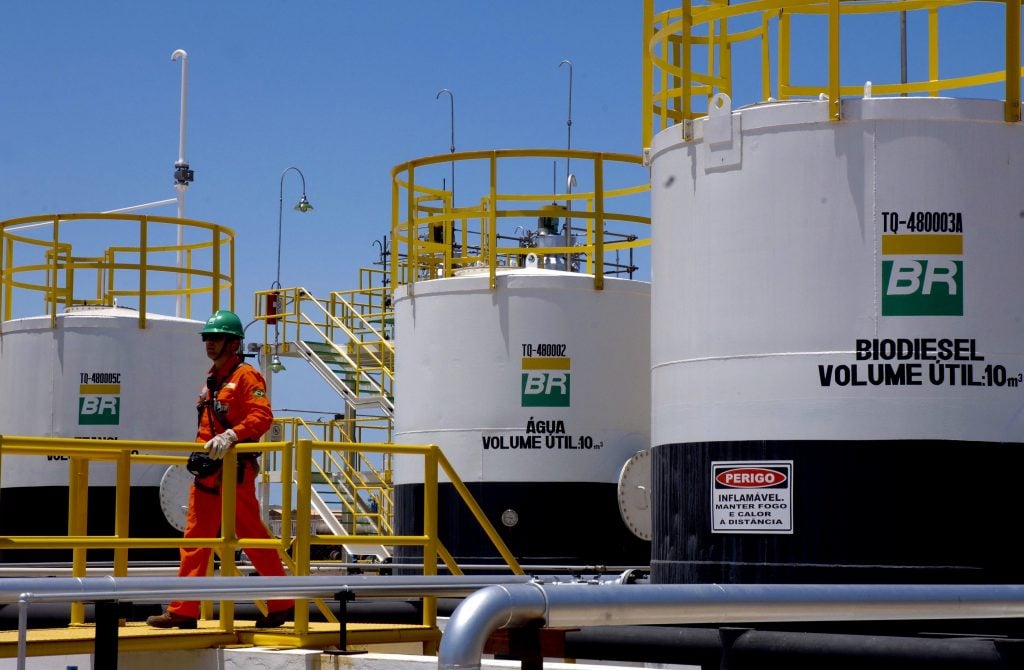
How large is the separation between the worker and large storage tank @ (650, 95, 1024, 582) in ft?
10.0

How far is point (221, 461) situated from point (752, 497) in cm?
350

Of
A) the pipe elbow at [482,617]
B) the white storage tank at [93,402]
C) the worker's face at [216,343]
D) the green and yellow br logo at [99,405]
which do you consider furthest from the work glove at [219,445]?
the green and yellow br logo at [99,405]

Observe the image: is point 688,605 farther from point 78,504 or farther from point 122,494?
point 78,504

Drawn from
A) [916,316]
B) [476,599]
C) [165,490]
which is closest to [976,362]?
[916,316]

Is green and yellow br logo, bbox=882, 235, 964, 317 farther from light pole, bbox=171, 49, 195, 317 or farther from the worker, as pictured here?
light pole, bbox=171, 49, 195, 317

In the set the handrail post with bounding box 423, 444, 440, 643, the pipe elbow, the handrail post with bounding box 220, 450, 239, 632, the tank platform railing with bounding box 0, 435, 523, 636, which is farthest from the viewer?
the handrail post with bounding box 423, 444, 440, 643

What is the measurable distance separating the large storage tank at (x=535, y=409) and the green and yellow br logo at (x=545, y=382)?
1 cm

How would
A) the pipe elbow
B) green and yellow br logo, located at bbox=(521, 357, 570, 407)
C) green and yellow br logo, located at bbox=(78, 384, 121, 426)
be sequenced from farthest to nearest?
Answer: green and yellow br logo, located at bbox=(78, 384, 121, 426)
green and yellow br logo, located at bbox=(521, 357, 570, 407)
the pipe elbow

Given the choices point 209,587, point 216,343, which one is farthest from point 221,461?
point 209,587

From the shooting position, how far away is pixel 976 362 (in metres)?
10.1

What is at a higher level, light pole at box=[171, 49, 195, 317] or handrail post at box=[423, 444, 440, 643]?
light pole at box=[171, 49, 195, 317]

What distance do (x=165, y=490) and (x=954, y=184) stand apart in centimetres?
1155

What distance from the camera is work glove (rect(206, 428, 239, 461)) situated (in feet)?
30.9

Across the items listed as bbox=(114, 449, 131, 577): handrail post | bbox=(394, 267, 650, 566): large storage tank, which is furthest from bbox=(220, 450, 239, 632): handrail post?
bbox=(394, 267, 650, 566): large storage tank
